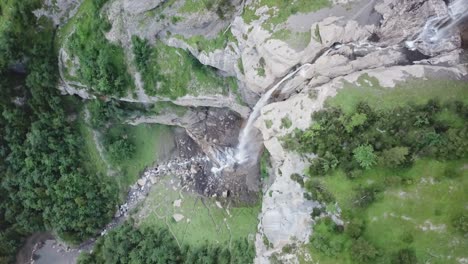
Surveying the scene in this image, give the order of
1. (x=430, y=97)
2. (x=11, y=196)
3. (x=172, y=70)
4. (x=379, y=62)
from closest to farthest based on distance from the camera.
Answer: (x=430, y=97)
(x=379, y=62)
(x=172, y=70)
(x=11, y=196)

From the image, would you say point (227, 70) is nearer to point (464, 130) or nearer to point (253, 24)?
point (253, 24)

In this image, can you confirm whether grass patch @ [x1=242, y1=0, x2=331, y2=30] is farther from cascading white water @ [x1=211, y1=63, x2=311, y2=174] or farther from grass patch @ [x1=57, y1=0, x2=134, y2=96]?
grass patch @ [x1=57, y1=0, x2=134, y2=96]

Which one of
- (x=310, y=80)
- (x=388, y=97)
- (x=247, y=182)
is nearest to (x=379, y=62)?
(x=388, y=97)

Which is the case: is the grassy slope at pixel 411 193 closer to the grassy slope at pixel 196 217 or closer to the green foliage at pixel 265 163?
the green foliage at pixel 265 163

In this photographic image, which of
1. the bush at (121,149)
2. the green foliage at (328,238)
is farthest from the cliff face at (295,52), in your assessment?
the bush at (121,149)

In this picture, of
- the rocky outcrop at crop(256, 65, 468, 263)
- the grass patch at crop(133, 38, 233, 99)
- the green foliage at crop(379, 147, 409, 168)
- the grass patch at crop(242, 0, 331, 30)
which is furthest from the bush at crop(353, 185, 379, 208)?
the grass patch at crop(133, 38, 233, 99)
